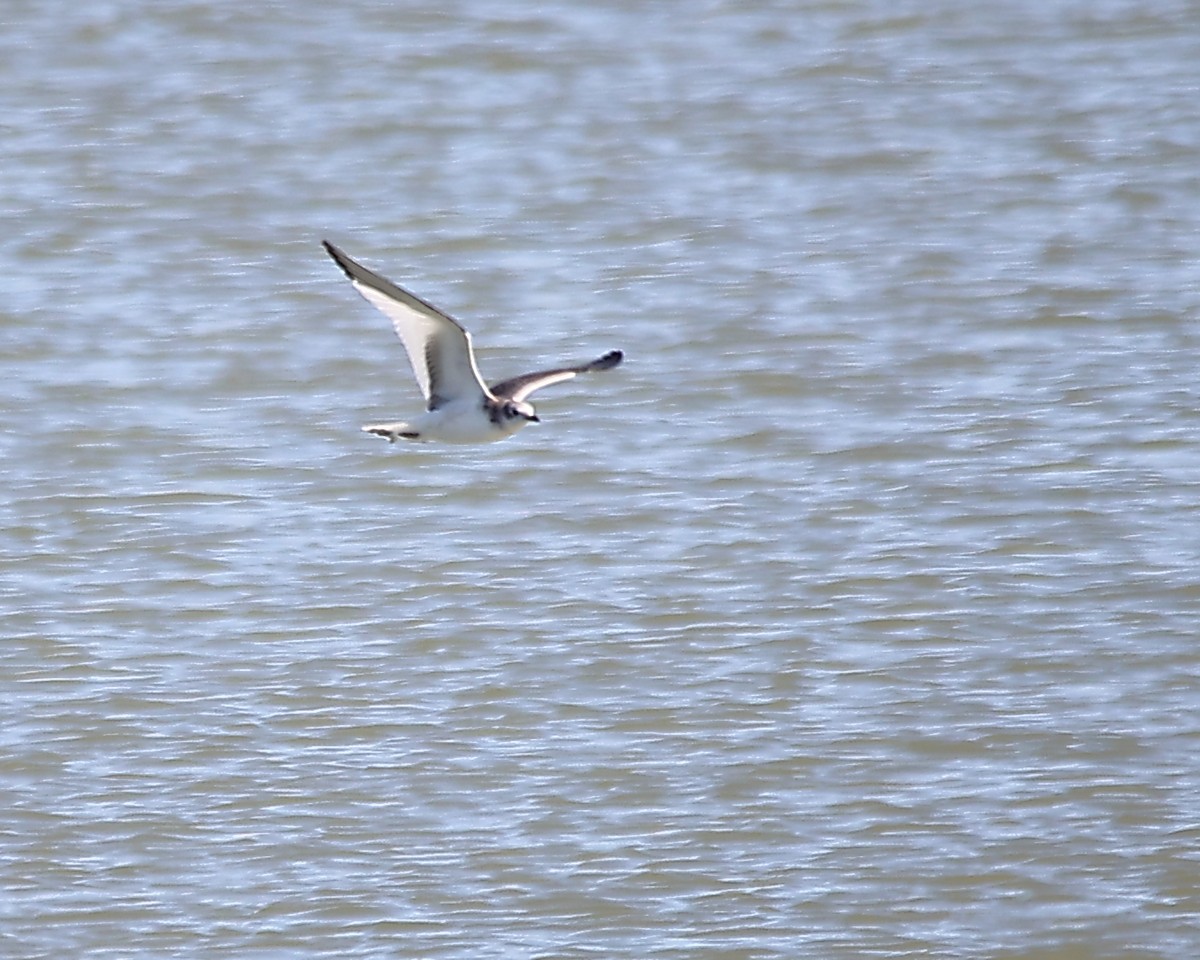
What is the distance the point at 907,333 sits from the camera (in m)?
12.1

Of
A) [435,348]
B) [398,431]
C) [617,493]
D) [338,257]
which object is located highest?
[338,257]

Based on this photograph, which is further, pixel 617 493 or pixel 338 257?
pixel 617 493

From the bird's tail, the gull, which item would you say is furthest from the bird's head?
the bird's tail

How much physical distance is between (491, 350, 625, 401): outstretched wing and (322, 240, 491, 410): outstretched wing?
7.3 inches

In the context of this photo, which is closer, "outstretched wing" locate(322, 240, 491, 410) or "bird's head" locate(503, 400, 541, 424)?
"outstretched wing" locate(322, 240, 491, 410)

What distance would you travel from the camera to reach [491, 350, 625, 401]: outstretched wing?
811 centimetres

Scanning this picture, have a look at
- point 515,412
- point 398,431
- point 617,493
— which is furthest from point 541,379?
point 617,493

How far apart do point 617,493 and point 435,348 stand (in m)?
2.63

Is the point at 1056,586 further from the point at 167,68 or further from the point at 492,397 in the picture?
the point at 167,68

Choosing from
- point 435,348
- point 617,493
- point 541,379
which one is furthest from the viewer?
point 617,493

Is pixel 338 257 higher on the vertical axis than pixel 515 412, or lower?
higher

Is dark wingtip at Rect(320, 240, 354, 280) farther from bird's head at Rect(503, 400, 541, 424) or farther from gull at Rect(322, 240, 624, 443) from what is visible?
bird's head at Rect(503, 400, 541, 424)

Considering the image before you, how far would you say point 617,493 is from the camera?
1048cm

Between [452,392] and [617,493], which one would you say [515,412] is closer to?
[452,392]
